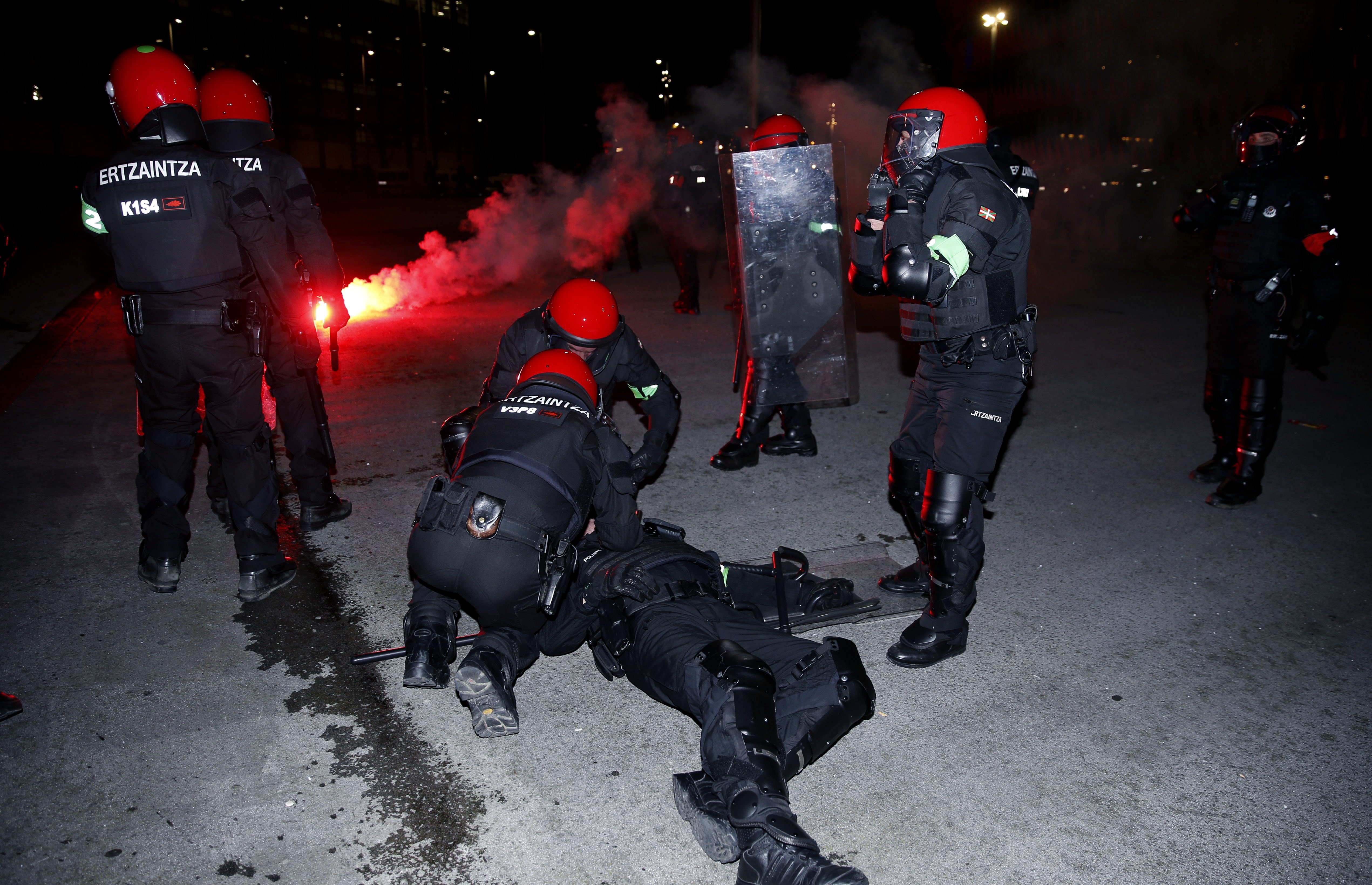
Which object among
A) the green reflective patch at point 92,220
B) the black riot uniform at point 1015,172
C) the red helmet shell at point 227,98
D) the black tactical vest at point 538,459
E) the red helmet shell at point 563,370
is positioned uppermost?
the red helmet shell at point 227,98

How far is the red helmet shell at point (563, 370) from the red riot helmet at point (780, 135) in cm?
265

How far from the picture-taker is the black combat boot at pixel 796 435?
17.7 ft

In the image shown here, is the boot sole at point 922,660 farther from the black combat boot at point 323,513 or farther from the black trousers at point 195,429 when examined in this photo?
the black combat boot at point 323,513

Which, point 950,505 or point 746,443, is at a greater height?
point 950,505

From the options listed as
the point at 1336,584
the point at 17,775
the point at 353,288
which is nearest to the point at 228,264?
the point at 17,775

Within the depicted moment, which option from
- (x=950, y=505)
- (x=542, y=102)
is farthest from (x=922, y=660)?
(x=542, y=102)

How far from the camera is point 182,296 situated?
11.1 ft

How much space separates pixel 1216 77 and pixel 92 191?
65.7ft

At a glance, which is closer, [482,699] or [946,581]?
[482,699]

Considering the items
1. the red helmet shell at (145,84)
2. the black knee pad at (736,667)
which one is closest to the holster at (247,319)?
the red helmet shell at (145,84)

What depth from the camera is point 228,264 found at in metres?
3.44

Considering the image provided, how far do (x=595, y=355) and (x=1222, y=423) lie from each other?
12.5ft

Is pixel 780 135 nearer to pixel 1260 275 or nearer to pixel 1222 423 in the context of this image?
pixel 1260 275

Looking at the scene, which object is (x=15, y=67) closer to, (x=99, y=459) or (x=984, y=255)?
(x=99, y=459)
